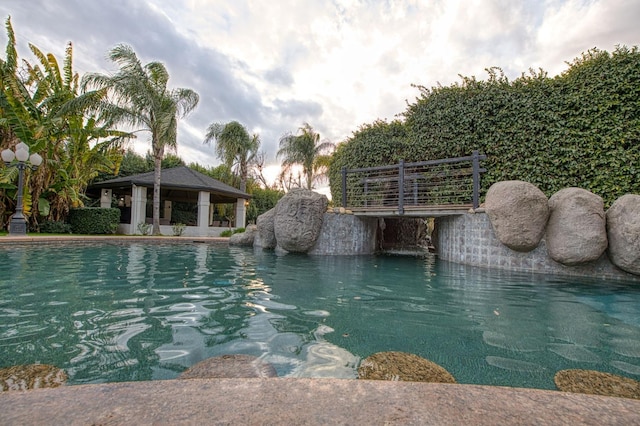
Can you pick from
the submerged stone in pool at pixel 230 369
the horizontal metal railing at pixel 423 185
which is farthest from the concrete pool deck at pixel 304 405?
the horizontal metal railing at pixel 423 185

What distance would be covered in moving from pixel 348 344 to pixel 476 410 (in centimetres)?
154

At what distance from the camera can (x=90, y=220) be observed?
15.0 m

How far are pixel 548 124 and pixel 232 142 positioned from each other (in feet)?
64.9

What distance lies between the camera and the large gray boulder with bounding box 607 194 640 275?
5652 mm

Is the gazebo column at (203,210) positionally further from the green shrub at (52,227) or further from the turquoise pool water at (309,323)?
the turquoise pool water at (309,323)

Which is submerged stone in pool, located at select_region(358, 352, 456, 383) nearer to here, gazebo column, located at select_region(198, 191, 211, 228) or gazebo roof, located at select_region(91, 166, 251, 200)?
gazebo roof, located at select_region(91, 166, 251, 200)

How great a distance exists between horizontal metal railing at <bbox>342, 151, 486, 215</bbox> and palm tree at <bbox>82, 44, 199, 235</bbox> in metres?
10.0

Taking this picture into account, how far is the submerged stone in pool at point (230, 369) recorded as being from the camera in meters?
1.95

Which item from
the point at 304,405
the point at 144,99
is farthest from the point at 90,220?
the point at 304,405

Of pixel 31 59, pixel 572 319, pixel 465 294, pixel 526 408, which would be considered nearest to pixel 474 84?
pixel 465 294

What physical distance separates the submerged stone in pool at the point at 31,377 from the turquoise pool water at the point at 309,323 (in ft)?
0.29

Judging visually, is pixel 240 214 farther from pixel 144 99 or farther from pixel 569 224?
pixel 569 224

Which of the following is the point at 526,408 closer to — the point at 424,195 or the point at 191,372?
the point at 191,372

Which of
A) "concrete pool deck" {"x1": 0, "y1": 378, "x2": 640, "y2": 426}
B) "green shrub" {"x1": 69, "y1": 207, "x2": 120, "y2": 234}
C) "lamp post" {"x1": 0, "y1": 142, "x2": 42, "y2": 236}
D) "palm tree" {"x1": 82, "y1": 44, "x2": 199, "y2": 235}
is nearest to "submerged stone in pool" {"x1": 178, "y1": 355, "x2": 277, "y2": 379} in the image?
Result: "concrete pool deck" {"x1": 0, "y1": 378, "x2": 640, "y2": 426}
